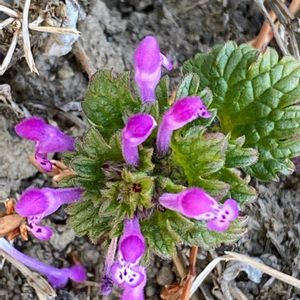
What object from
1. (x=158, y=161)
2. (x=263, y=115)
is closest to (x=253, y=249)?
(x=263, y=115)

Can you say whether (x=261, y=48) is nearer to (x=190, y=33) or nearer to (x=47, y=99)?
(x=190, y=33)

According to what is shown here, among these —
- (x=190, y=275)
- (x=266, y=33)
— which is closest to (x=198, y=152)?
(x=190, y=275)

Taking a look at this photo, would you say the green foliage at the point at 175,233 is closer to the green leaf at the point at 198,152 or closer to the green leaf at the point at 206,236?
the green leaf at the point at 206,236

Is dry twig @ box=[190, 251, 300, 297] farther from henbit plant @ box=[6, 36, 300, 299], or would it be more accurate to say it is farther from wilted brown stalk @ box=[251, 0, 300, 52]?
wilted brown stalk @ box=[251, 0, 300, 52]

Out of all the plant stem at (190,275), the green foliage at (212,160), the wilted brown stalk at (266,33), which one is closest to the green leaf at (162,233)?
the green foliage at (212,160)

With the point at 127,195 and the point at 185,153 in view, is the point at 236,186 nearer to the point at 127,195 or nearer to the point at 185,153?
the point at 185,153

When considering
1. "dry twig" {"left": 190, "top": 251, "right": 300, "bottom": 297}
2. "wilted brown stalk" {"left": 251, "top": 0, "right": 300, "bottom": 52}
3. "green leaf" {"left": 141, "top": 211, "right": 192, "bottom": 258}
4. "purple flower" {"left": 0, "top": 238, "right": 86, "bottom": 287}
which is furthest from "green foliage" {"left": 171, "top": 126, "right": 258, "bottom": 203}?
"wilted brown stalk" {"left": 251, "top": 0, "right": 300, "bottom": 52}
